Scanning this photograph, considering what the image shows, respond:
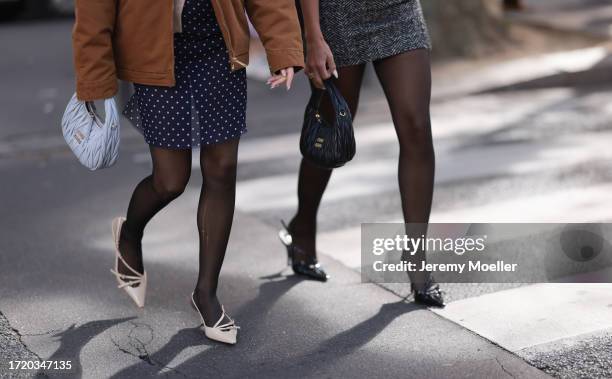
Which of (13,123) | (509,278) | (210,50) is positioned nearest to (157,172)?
(210,50)

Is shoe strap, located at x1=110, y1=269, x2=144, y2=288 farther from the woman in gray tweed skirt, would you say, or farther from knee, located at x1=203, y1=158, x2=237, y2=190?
the woman in gray tweed skirt

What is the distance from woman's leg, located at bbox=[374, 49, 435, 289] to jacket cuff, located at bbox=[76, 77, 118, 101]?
3.74ft

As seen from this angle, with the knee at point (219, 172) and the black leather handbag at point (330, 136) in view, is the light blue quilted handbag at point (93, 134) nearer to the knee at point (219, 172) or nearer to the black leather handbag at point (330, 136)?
the knee at point (219, 172)

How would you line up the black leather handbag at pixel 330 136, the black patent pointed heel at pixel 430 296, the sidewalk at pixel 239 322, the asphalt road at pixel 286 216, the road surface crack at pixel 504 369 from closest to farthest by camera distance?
the road surface crack at pixel 504 369 < the sidewalk at pixel 239 322 < the asphalt road at pixel 286 216 < the black leather handbag at pixel 330 136 < the black patent pointed heel at pixel 430 296

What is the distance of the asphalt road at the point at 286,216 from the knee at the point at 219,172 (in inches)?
24.0

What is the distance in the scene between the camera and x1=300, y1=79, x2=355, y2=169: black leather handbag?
4082mm

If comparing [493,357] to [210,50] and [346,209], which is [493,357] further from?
[346,209]

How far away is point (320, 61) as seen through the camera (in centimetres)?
409

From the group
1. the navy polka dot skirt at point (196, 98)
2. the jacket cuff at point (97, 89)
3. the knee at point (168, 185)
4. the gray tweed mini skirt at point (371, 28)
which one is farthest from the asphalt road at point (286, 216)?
the gray tweed mini skirt at point (371, 28)

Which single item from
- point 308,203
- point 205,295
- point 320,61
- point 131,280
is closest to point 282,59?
point 320,61

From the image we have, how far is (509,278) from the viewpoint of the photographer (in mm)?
4660

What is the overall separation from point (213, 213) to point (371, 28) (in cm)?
99

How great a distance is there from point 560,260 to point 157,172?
2.01 metres

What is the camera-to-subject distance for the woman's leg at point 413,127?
418 cm
